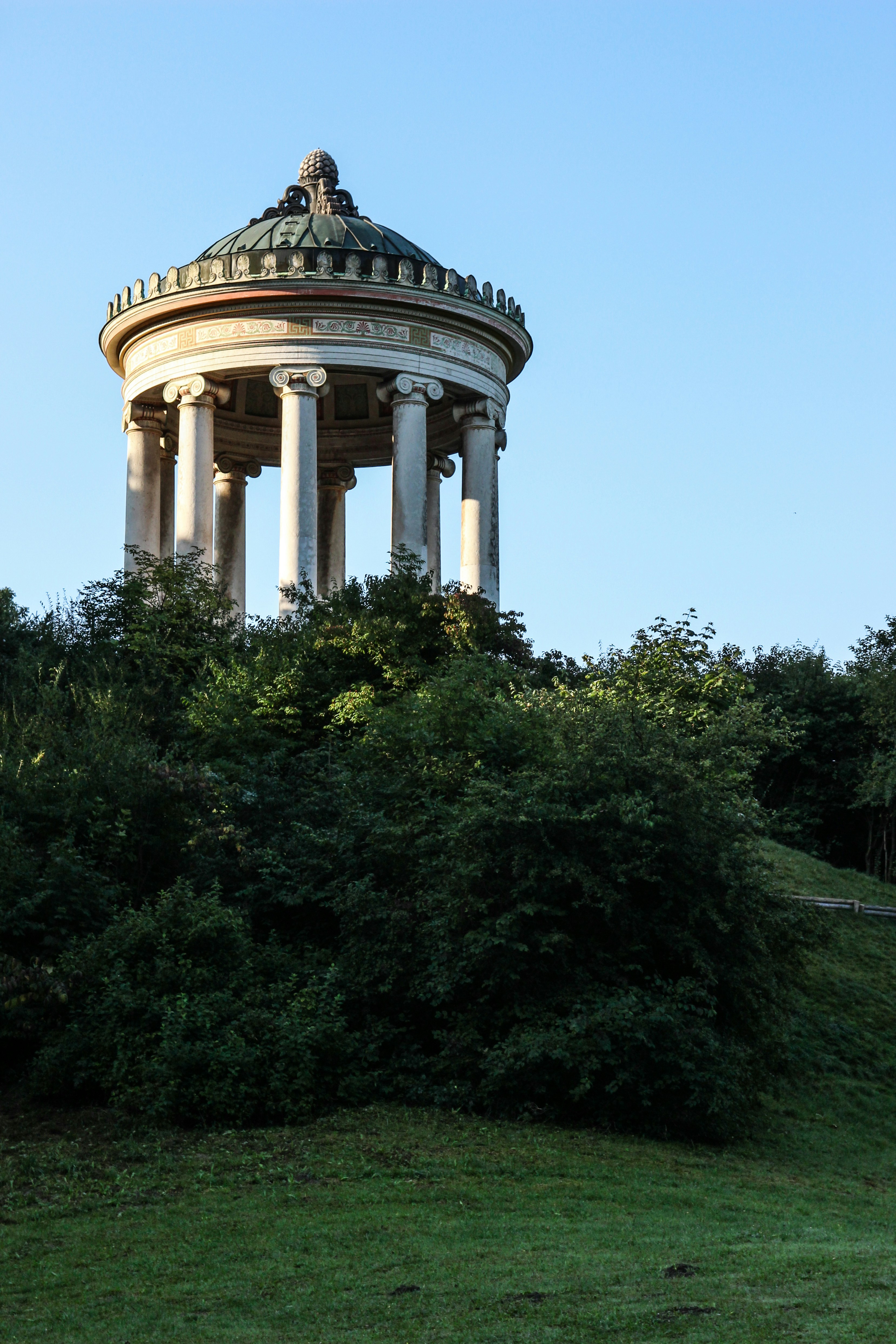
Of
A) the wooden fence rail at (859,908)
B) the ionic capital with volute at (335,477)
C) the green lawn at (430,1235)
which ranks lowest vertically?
the green lawn at (430,1235)

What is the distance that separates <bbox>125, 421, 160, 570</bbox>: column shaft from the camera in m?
47.3

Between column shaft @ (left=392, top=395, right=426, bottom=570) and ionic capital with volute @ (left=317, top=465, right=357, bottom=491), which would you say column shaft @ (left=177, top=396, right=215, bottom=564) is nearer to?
column shaft @ (left=392, top=395, right=426, bottom=570)

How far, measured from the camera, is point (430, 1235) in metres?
17.1

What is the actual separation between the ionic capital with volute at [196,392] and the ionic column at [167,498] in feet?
13.4

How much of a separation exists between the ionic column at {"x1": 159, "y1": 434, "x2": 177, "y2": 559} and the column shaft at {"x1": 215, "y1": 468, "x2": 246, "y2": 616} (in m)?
2.08

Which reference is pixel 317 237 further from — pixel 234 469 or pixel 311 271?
pixel 234 469

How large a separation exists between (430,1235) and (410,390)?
3057 cm

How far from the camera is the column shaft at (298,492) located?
4291 centimetres

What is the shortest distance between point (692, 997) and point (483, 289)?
2647 cm

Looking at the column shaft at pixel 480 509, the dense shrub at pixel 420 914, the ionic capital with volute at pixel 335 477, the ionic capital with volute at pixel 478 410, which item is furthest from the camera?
the ionic capital with volute at pixel 335 477

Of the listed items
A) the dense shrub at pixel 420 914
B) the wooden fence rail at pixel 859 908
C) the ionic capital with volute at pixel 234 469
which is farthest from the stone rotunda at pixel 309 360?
the dense shrub at pixel 420 914

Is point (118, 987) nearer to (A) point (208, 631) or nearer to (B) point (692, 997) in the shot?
(B) point (692, 997)

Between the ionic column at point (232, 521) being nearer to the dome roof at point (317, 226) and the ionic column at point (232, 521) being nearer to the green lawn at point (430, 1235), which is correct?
the dome roof at point (317, 226)

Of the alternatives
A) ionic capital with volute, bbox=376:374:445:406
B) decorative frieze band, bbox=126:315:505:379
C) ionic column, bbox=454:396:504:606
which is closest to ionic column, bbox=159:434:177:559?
decorative frieze band, bbox=126:315:505:379
